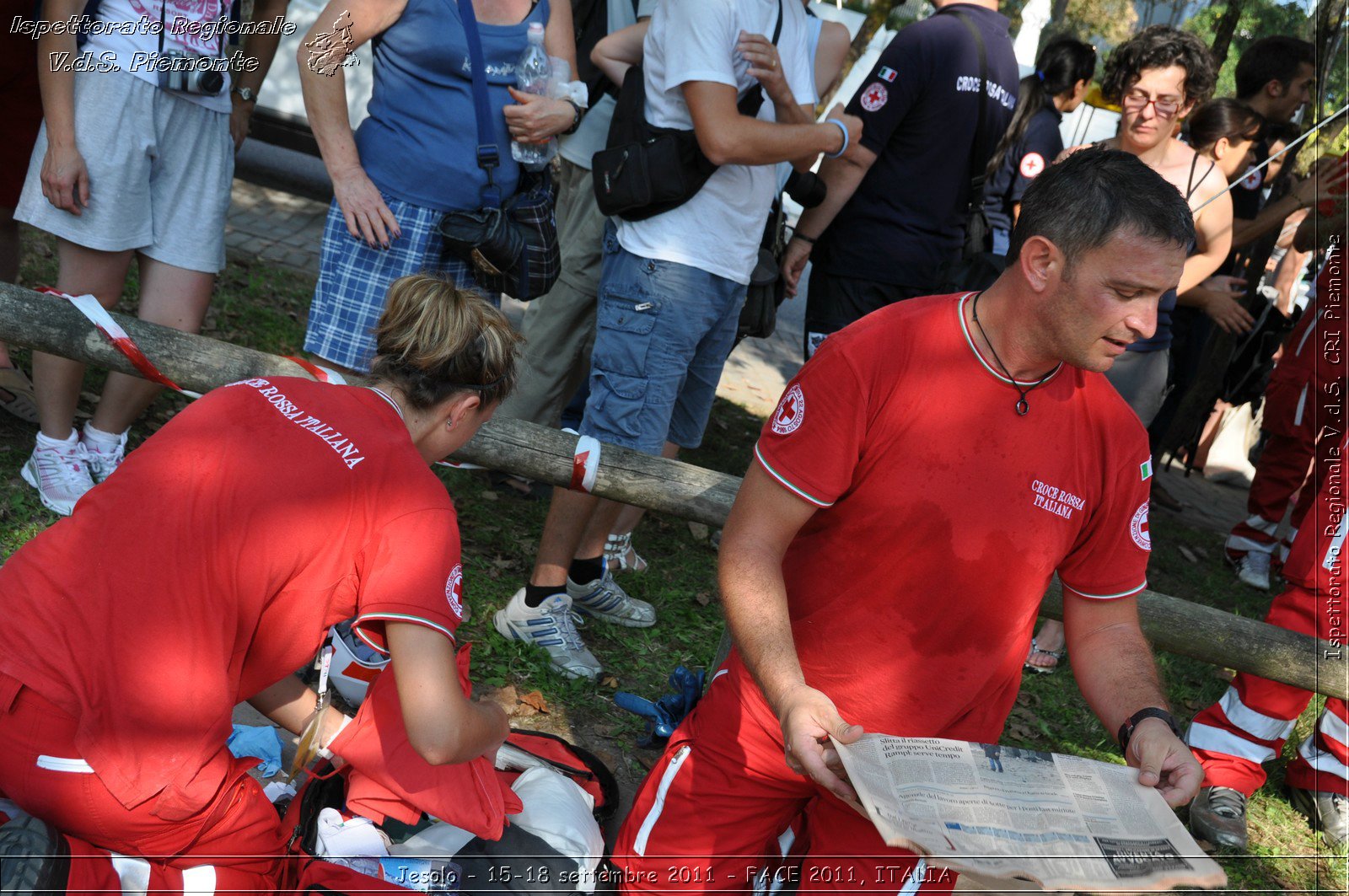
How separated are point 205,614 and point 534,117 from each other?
80.3 inches

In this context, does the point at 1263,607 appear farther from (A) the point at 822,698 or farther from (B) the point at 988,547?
(A) the point at 822,698

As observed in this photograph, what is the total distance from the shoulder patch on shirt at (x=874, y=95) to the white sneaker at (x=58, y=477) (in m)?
3.10

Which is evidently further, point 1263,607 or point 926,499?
point 1263,607

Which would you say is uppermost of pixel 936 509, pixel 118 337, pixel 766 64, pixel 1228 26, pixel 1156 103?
pixel 1228 26

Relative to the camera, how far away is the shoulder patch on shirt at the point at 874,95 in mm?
4215

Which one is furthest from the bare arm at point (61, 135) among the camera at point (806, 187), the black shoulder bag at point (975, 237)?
the black shoulder bag at point (975, 237)

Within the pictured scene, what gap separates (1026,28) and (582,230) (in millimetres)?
3645

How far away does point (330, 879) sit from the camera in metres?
2.28

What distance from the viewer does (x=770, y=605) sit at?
7.38ft

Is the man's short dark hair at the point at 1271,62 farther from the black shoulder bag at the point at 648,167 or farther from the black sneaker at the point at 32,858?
the black sneaker at the point at 32,858

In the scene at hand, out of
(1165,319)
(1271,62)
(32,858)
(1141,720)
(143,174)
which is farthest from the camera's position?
(1271,62)

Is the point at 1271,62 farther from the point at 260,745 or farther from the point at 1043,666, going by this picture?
the point at 260,745

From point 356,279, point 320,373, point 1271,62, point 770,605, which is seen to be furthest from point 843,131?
point 1271,62

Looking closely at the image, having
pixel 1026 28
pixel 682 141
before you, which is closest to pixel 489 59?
pixel 682 141
